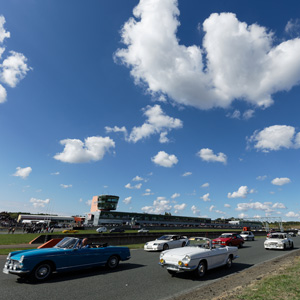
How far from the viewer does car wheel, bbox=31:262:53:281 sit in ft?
25.3

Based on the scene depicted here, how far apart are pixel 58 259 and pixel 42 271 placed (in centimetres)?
61

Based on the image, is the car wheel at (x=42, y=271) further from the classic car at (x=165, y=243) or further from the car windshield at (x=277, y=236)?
the car windshield at (x=277, y=236)

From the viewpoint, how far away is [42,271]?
790 centimetres

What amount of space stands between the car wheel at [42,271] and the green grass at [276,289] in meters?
Result: 6.30

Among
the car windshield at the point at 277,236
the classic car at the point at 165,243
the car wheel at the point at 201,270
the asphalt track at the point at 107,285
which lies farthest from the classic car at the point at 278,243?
the car wheel at the point at 201,270

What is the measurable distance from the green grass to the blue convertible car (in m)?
5.78

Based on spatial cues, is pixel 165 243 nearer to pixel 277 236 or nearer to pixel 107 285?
pixel 277 236

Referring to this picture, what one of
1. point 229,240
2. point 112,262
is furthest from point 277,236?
point 112,262

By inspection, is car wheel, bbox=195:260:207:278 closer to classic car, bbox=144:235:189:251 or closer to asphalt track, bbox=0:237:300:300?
asphalt track, bbox=0:237:300:300

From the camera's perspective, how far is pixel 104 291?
684 centimetres

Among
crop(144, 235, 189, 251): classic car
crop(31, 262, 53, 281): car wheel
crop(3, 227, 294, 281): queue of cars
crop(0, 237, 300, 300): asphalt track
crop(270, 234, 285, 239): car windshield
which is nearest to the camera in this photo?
crop(0, 237, 300, 300): asphalt track

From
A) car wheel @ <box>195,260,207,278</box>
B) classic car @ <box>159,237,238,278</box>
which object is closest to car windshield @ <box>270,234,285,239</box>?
classic car @ <box>159,237,238,278</box>

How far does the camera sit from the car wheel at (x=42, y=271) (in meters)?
7.71

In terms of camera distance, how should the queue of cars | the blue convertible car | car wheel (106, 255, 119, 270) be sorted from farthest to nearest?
car wheel (106, 255, 119, 270), the queue of cars, the blue convertible car
